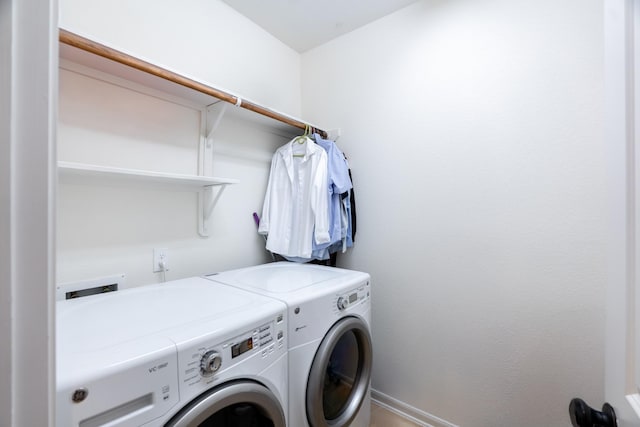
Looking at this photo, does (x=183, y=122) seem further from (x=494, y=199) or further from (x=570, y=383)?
(x=570, y=383)

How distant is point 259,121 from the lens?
1.76 m

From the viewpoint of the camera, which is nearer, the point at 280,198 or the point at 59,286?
the point at 59,286

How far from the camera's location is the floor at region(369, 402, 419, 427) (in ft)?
5.29

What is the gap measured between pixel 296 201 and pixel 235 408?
1143mm

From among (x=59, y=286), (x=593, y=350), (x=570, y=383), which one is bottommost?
(x=570, y=383)

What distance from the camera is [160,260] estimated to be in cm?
139

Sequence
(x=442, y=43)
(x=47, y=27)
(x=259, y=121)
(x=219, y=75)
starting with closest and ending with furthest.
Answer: (x=47, y=27)
(x=442, y=43)
(x=219, y=75)
(x=259, y=121)

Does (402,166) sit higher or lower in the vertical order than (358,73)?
lower

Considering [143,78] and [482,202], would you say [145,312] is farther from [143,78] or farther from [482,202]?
[482,202]

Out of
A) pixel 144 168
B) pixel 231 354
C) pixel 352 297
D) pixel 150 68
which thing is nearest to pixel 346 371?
pixel 352 297

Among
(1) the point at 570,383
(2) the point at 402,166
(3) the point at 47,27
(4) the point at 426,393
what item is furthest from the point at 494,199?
(3) the point at 47,27

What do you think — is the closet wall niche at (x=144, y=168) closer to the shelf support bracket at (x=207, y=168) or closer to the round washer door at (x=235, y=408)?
the shelf support bracket at (x=207, y=168)

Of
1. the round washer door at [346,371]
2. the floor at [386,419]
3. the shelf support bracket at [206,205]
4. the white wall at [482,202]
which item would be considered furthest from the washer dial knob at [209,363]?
the floor at [386,419]

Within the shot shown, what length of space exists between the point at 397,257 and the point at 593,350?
0.93m
